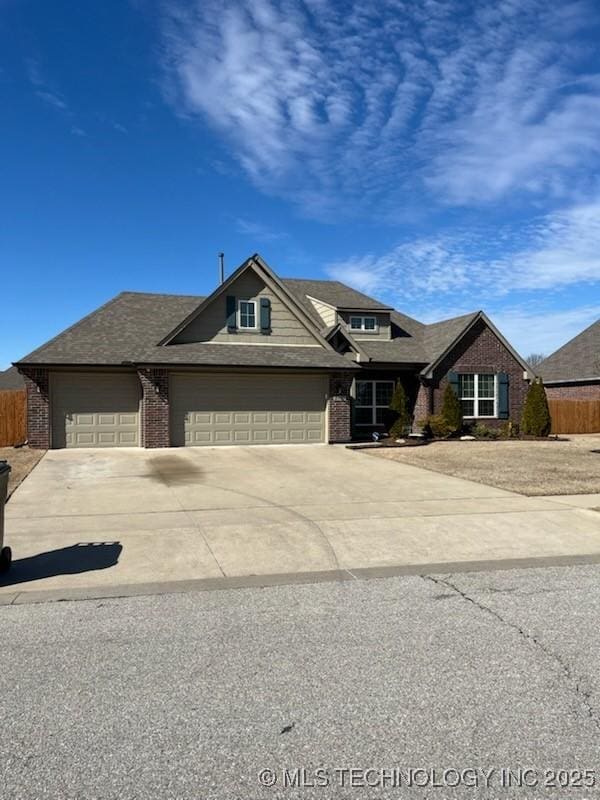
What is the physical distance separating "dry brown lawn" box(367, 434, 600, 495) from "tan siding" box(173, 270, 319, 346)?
5.52 m

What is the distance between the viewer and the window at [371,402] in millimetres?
24844

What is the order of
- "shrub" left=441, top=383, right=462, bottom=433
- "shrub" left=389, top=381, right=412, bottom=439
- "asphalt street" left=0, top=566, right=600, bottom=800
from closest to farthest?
"asphalt street" left=0, top=566, right=600, bottom=800 < "shrub" left=389, top=381, right=412, bottom=439 < "shrub" left=441, top=383, right=462, bottom=433

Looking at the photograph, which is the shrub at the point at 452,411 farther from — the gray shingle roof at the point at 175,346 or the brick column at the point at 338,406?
the brick column at the point at 338,406

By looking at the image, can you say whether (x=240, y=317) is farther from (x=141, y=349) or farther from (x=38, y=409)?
(x=38, y=409)

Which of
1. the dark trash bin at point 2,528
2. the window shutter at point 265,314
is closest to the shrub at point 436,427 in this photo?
the window shutter at point 265,314

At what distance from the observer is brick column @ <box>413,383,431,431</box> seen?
2475cm

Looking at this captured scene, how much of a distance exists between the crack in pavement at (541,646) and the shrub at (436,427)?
17.4 metres

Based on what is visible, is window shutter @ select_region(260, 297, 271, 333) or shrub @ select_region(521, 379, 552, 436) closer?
window shutter @ select_region(260, 297, 271, 333)

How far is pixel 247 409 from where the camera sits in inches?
828

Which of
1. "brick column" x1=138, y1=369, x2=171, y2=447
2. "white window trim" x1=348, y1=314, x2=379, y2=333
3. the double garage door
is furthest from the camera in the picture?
"white window trim" x1=348, y1=314, x2=379, y2=333

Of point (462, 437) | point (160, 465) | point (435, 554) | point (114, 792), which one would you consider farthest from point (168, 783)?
point (462, 437)

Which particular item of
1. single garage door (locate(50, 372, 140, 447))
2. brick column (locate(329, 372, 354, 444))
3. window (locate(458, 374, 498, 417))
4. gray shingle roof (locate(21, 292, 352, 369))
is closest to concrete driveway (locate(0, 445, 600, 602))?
single garage door (locate(50, 372, 140, 447))

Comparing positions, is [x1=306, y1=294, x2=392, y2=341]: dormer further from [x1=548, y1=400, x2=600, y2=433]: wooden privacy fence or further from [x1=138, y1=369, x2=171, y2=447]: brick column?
[x1=138, y1=369, x2=171, y2=447]: brick column

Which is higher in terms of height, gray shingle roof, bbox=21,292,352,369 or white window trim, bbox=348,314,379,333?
white window trim, bbox=348,314,379,333
